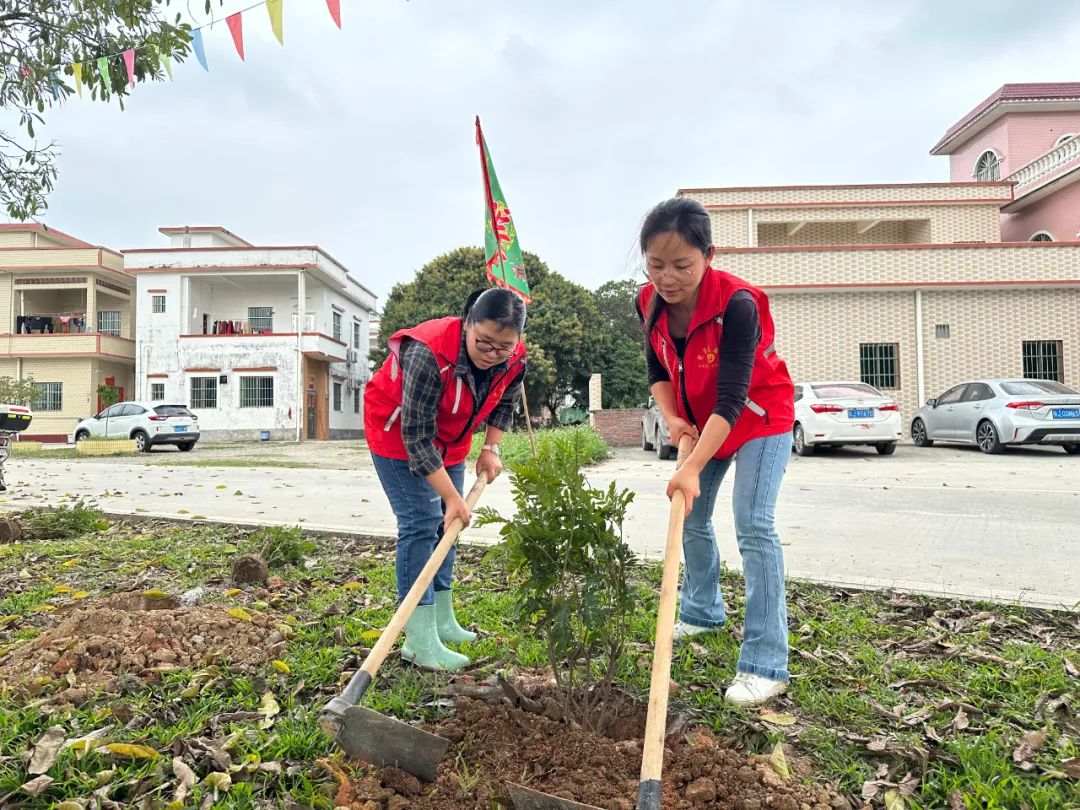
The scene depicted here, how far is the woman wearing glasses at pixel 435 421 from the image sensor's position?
2607mm

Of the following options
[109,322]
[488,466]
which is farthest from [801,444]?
[109,322]

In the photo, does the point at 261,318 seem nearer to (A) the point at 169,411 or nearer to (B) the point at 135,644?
(A) the point at 169,411

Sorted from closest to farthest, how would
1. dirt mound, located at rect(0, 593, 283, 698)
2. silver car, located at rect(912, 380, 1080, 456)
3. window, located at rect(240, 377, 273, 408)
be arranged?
dirt mound, located at rect(0, 593, 283, 698), silver car, located at rect(912, 380, 1080, 456), window, located at rect(240, 377, 273, 408)

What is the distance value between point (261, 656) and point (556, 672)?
4.54 feet

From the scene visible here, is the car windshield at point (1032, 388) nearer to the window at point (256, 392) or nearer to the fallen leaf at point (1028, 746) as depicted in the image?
the fallen leaf at point (1028, 746)

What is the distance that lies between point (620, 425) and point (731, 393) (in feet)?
60.8

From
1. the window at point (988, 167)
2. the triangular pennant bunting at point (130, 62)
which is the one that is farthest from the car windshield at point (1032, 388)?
the window at point (988, 167)

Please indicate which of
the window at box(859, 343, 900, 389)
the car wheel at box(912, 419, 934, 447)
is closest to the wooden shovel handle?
the car wheel at box(912, 419, 934, 447)

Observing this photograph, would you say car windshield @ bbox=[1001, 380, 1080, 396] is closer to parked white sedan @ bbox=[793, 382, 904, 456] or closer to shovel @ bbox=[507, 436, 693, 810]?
parked white sedan @ bbox=[793, 382, 904, 456]

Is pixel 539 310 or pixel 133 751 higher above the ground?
pixel 539 310

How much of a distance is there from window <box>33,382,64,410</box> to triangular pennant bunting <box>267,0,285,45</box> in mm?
31428

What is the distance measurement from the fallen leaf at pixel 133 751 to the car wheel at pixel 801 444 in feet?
39.0

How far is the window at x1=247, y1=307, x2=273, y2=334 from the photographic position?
99.7 feet

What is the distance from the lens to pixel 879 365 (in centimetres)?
1836
